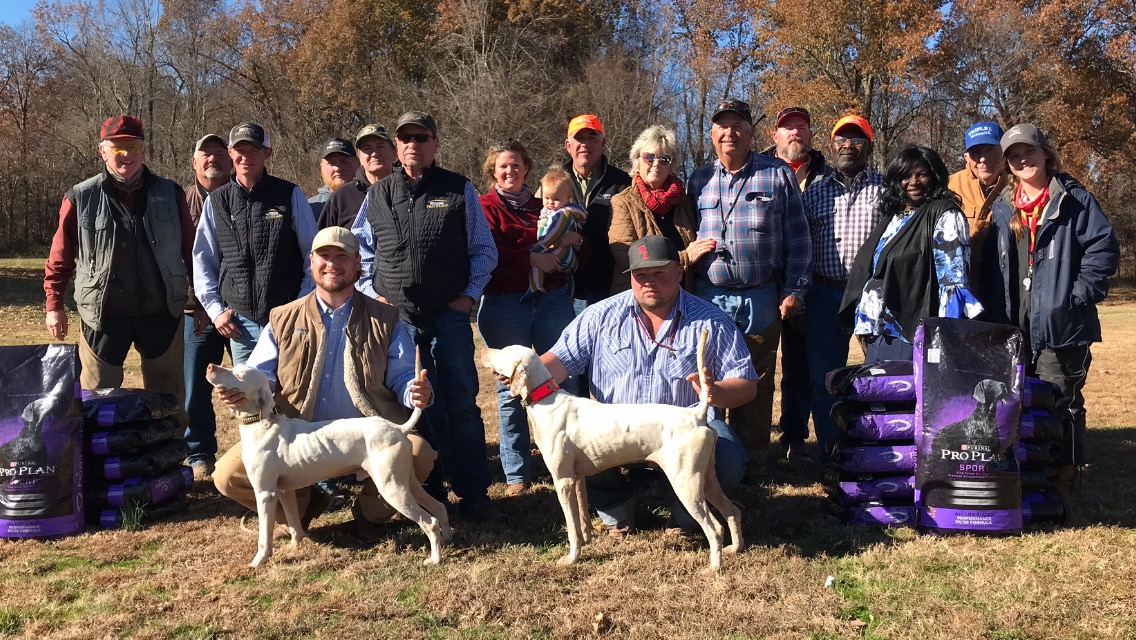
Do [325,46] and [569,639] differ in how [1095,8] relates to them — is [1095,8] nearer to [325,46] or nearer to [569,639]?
[325,46]

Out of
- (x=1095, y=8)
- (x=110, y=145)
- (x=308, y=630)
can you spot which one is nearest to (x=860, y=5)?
(x=1095, y=8)

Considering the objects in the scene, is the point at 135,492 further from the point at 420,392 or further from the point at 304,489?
the point at 420,392

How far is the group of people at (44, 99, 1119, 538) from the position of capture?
4.25 meters

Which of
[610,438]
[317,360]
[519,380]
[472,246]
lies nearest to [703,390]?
[610,438]

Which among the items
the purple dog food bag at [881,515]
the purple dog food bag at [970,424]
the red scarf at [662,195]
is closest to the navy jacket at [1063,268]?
the purple dog food bag at [970,424]

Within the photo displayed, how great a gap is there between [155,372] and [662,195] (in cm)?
358

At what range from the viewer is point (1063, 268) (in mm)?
4660

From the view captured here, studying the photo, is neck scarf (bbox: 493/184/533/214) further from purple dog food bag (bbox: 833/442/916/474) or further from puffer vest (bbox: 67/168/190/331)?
purple dog food bag (bbox: 833/442/916/474)

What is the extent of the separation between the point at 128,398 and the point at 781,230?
3981mm

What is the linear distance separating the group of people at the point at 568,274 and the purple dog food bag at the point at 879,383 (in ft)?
1.19

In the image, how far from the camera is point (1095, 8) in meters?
24.2

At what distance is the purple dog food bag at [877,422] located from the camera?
4.36 m

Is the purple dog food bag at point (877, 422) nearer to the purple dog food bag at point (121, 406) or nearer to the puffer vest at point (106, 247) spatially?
the purple dog food bag at point (121, 406)

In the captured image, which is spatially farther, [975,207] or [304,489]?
[975,207]
